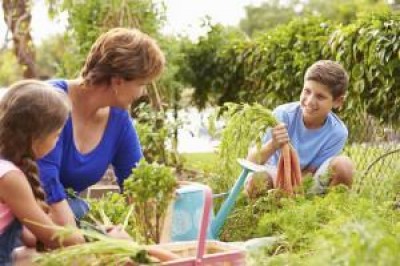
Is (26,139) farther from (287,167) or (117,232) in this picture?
(287,167)

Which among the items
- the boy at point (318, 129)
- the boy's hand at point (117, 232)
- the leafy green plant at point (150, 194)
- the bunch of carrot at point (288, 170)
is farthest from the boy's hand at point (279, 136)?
the boy's hand at point (117, 232)

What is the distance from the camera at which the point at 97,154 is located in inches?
117

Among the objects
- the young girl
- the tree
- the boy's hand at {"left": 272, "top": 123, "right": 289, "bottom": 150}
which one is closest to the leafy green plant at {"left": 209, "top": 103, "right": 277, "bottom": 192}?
the boy's hand at {"left": 272, "top": 123, "right": 289, "bottom": 150}

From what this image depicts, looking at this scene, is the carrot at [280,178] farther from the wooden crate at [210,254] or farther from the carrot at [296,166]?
the wooden crate at [210,254]

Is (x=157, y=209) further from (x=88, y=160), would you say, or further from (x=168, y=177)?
(x=88, y=160)

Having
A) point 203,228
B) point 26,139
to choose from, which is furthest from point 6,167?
point 203,228

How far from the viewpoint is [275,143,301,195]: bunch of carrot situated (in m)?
3.23

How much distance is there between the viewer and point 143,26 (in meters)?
6.12

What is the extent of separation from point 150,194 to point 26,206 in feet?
1.23

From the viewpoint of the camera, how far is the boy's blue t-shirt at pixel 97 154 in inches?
114

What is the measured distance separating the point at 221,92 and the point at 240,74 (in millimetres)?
379

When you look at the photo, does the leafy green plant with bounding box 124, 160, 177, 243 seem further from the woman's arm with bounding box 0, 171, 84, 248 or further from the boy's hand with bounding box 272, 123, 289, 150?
the boy's hand with bounding box 272, 123, 289, 150

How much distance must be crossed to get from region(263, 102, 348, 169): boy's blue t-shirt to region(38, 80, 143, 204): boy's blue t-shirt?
899mm

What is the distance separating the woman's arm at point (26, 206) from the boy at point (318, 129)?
1.34m
